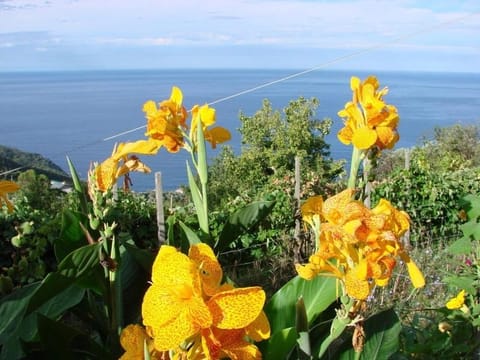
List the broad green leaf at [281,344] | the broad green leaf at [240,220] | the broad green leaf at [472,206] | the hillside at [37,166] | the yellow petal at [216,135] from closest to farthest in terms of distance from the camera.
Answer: the broad green leaf at [281,344], the yellow petal at [216,135], the broad green leaf at [240,220], the broad green leaf at [472,206], the hillside at [37,166]

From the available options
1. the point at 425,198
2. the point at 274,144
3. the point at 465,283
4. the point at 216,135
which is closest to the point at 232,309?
the point at 216,135

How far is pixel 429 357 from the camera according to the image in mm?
1564

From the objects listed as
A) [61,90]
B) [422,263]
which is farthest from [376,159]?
[61,90]

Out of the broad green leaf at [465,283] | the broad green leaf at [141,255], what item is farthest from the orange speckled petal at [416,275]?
the broad green leaf at [465,283]

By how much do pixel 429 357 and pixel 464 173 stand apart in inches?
255

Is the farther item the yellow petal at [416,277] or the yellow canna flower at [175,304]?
the yellow petal at [416,277]

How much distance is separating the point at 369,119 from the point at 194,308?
556 mm

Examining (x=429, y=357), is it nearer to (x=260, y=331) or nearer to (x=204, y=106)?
(x=204, y=106)

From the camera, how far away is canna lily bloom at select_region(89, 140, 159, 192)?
102cm

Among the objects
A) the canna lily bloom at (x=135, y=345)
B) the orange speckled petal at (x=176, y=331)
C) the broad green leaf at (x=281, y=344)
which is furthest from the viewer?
the broad green leaf at (x=281, y=344)

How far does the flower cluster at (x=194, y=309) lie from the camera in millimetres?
614

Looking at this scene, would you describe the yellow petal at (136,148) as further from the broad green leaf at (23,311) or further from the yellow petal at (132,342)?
the yellow petal at (132,342)

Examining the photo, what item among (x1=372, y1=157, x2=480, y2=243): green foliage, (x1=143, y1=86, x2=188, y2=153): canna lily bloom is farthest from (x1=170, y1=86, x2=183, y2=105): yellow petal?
(x1=372, y1=157, x2=480, y2=243): green foliage

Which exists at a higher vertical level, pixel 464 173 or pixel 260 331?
pixel 260 331
